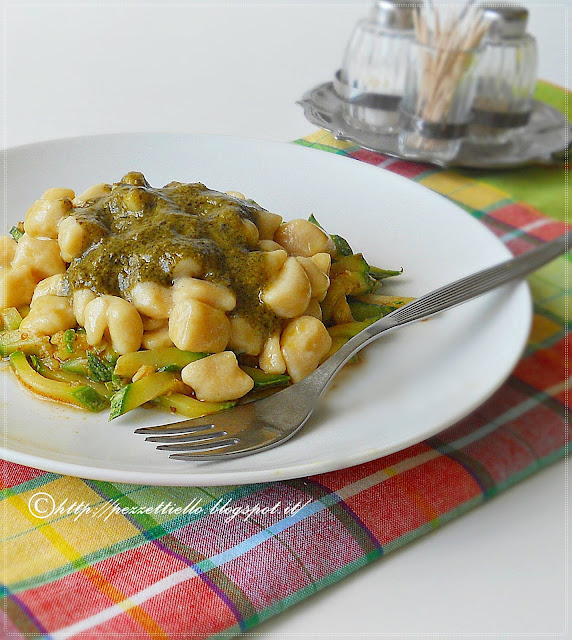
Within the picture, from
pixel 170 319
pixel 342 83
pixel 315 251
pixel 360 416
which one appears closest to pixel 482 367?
pixel 360 416

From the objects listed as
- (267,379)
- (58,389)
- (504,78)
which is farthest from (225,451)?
(504,78)

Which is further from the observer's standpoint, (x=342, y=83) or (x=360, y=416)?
(x=342, y=83)

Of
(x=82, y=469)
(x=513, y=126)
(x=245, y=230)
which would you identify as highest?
(x=245, y=230)

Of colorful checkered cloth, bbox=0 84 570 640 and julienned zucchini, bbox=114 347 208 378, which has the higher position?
julienned zucchini, bbox=114 347 208 378

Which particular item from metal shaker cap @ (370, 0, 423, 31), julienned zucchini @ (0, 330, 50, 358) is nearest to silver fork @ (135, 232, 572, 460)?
julienned zucchini @ (0, 330, 50, 358)

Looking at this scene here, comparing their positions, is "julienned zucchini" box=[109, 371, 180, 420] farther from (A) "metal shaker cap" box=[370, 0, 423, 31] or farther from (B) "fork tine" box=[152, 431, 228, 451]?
(A) "metal shaker cap" box=[370, 0, 423, 31]

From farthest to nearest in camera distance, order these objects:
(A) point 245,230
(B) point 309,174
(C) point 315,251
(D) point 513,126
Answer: (D) point 513,126, (B) point 309,174, (C) point 315,251, (A) point 245,230

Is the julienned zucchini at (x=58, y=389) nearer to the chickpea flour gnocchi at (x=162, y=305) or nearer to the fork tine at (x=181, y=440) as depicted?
the chickpea flour gnocchi at (x=162, y=305)

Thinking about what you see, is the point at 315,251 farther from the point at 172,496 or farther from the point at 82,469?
the point at 82,469
